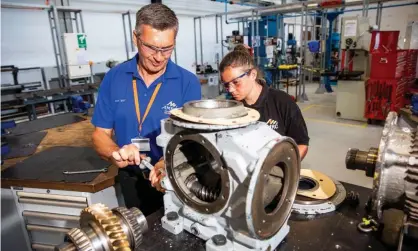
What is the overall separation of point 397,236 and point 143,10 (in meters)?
1.03

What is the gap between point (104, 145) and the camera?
3.81 ft

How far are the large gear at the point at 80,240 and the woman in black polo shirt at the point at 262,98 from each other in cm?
83

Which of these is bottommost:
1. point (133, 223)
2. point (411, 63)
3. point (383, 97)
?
point (383, 97)

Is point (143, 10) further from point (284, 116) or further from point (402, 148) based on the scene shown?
point (402, 148)

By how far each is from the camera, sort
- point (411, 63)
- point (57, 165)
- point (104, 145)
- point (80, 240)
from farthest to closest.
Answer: point (411, 63) → point (57, 165) → point (104, 145) → point (80, 240)

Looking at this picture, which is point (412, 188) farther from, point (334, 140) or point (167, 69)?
point (334, 140)

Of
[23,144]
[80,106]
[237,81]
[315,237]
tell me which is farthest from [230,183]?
[80,106]

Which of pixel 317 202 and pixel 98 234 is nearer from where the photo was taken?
pixel 98 234

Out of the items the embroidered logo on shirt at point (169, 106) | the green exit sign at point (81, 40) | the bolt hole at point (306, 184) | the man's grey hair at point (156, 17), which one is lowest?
the bolt hole at point (306, 184)

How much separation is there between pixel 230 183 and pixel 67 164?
3.82 feet

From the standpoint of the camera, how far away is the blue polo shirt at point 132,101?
47.3 inches

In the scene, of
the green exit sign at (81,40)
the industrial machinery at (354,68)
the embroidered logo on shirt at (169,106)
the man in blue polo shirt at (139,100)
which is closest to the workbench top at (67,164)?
the man in blue polo shirt at (139,100)

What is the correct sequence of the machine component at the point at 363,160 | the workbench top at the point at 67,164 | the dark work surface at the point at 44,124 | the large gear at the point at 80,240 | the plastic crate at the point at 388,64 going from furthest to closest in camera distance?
the plastic crate at the point at 388,64 → the dark work surface at the point at 44,124 → the workbench top at the point at 67,164 → the machine component at the point at 363,160 → the large gear at the point at 80,240

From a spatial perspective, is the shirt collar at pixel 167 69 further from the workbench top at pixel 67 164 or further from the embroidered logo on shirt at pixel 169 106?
the workbench top at pixel 67 164
